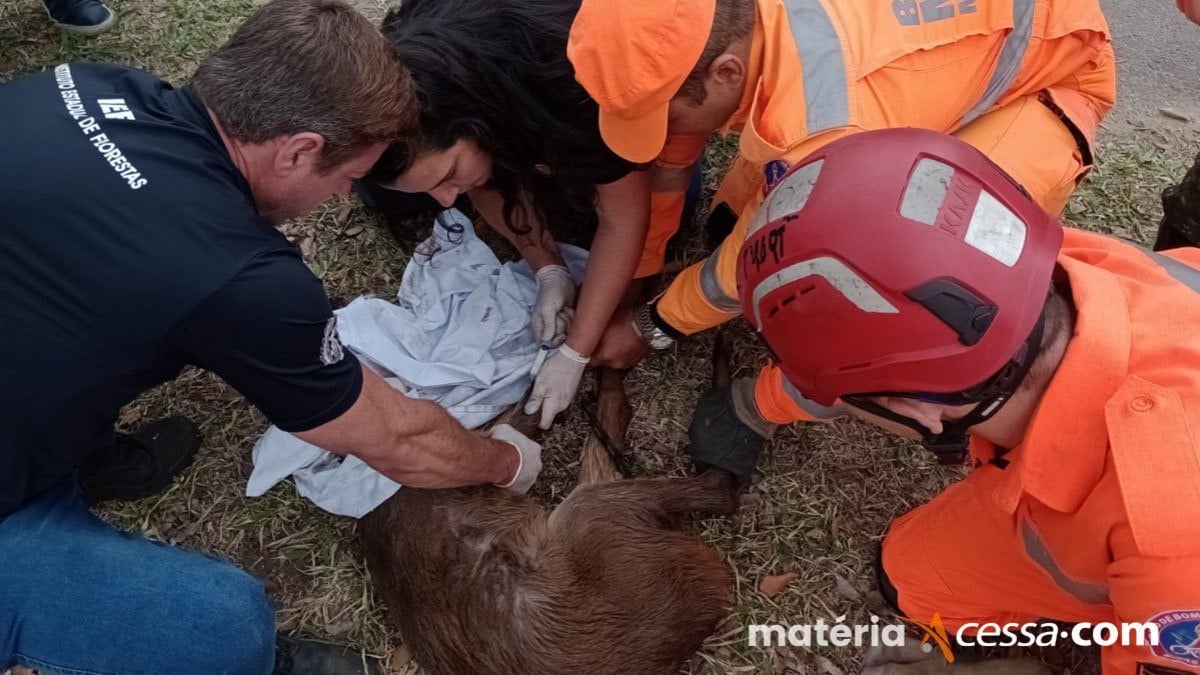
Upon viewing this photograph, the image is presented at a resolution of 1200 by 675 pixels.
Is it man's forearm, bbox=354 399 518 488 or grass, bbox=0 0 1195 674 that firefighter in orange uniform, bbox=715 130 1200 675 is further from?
grass, bbox=0 0 1195 674

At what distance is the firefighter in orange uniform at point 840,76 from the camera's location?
193 centimetres

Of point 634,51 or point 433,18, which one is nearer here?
point 634,51

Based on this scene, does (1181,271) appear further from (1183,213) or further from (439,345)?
(439,345)

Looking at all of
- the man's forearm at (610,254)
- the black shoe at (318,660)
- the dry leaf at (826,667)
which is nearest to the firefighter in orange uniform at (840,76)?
the man's forearm at (610,254)

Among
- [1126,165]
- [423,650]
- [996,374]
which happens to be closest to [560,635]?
[423,650]

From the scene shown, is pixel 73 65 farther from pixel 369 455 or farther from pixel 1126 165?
pixel 1126 165

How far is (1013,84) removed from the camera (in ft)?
8.14

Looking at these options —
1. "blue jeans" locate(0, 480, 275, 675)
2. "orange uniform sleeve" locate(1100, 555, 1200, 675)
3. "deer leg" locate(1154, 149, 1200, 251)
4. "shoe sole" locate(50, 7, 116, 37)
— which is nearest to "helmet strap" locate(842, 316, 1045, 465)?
"orange uniform sleeve" locate(1100, 555, 1200, 675)

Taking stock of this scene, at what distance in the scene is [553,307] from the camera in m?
3.18

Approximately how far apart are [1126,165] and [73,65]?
413 cm

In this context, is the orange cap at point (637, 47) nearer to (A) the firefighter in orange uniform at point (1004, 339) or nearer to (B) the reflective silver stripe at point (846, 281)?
(A) the firefighter in orange uniform at point (1004, 339)

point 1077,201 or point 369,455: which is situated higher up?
point 1077,201

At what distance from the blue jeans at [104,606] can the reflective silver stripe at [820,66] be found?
230cm

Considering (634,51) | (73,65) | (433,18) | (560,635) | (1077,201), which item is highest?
(634,51)
